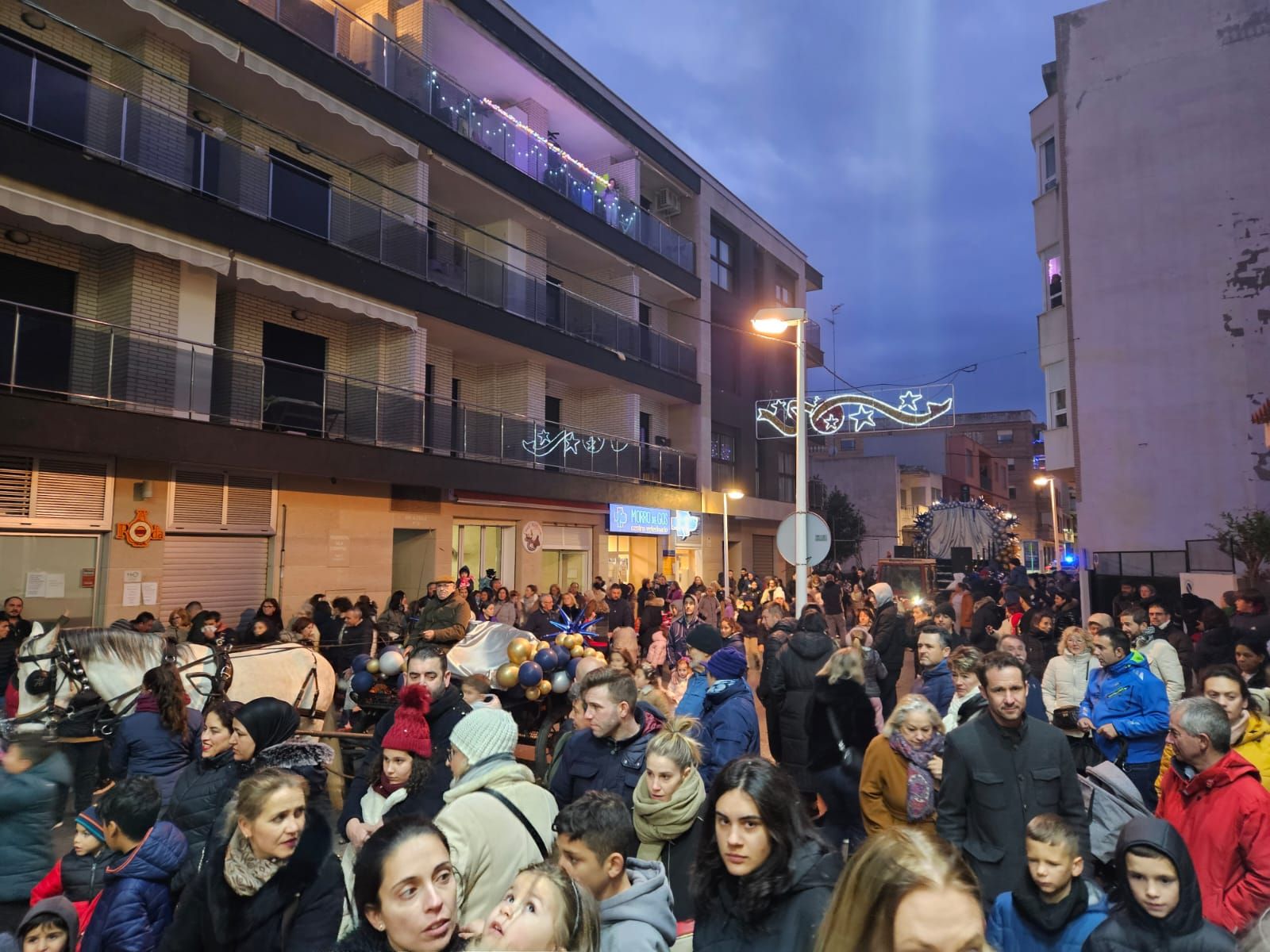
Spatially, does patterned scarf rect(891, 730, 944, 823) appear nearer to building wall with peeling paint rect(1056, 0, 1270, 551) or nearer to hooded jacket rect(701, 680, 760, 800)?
hooded jacket rect(701, 680, 760, 800)

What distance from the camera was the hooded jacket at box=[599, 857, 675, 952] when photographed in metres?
2.61

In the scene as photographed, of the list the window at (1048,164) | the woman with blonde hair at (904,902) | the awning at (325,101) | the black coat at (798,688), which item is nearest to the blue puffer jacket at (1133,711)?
the black coat at (798,688)

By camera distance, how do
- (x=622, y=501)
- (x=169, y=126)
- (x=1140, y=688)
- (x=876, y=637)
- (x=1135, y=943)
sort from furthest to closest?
(x=622, y=501), (x=169, y=126), (x=876, y=637), (x=1140, y=688), (x=1135, y=943)

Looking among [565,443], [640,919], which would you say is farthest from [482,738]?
[565,443]

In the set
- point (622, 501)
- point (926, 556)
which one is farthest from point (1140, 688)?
point (926, 556)

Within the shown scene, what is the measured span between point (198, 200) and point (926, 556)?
25.3 m

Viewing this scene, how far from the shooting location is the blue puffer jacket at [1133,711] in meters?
5.59

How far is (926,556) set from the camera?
29688 millimetres

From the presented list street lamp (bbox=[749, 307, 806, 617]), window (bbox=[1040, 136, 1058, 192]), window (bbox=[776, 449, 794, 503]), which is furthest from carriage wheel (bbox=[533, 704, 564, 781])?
window (bbox=[776, 449, 794, 503])

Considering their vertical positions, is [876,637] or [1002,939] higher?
[876,637]

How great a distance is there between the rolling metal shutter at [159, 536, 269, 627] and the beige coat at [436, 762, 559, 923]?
37.5 ft

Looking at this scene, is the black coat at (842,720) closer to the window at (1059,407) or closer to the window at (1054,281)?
the window at (1059,407)

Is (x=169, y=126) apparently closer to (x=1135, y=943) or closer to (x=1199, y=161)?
(x=1135, y=943)

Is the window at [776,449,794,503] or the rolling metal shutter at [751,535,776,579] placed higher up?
the window at [776,449,794,503]
